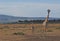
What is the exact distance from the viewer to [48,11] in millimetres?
28875

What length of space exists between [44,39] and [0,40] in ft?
11.3

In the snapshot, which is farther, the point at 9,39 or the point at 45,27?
the point at 45,27

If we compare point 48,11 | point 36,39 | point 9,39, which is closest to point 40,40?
point 36,39

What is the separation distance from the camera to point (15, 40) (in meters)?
21.7

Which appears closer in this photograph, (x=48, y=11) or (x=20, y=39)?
(x=20, y=39)

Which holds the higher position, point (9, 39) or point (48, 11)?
point (48, 11)

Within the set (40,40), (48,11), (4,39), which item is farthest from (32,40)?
(48,11)

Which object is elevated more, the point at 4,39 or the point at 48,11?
the point at 48,11

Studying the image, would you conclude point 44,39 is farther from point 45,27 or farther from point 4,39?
point 45,27

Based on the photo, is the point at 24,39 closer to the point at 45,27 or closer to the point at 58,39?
the point at 58,39

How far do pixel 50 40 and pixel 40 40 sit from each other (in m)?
0.78

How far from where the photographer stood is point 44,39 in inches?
882

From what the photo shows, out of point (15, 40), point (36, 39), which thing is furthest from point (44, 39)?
point (15, 40)

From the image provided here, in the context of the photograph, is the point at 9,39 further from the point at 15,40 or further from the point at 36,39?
the point at 36,39
